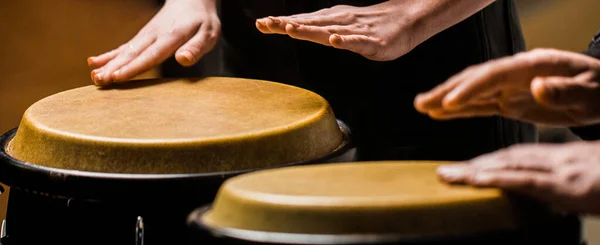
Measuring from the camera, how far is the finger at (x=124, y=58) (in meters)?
1.75

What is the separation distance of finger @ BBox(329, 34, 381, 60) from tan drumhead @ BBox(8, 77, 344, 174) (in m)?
0.12

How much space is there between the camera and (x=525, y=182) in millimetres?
958

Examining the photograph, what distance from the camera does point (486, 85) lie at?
3.68 feet

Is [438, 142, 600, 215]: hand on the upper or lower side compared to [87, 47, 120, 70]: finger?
upper

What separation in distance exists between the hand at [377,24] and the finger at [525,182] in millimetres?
678

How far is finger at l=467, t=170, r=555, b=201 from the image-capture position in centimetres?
96

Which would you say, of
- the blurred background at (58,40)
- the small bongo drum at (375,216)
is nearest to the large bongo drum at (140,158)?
the small bongo drum at (375,216)

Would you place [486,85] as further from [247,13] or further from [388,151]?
[247,13]

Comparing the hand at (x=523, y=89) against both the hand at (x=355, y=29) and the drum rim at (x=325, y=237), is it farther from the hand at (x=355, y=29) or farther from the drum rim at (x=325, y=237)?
the hand at (x=355, y=29)

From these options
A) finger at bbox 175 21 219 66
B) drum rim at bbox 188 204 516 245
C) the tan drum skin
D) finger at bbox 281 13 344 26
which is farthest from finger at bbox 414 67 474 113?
the tan drum skin

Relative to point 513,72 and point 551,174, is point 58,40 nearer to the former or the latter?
point 513,72

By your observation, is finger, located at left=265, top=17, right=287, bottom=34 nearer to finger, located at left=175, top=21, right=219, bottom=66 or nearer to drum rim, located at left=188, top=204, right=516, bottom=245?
finger, located at left=175, top=21, right=219, bottom=66

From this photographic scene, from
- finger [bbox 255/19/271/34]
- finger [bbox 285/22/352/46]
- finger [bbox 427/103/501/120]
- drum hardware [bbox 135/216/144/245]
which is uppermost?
finger [bbox 427/103/501/120]

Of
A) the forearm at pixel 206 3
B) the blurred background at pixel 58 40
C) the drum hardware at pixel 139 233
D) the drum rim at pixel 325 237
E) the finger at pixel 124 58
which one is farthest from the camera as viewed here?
the blurred background at pixel 58 40
